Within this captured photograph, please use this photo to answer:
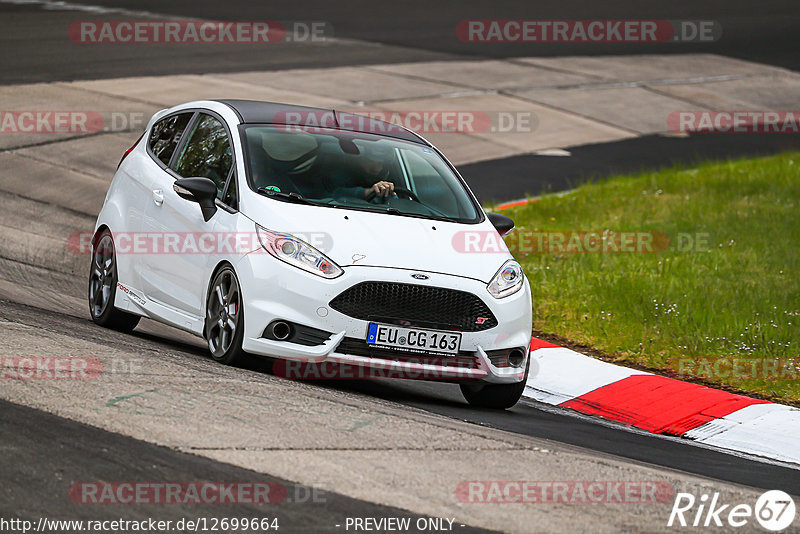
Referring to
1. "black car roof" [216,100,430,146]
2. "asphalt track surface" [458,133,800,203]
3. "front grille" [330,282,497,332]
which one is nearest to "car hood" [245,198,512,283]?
"front grille" [330,282,497,332]

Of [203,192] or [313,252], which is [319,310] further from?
[203,192]

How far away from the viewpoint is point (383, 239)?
8.05m

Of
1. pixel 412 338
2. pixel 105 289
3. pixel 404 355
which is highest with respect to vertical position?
pixel 412 338

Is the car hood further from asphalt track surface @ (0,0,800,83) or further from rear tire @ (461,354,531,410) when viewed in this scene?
asphalt track surface @ (0,0,800,83)

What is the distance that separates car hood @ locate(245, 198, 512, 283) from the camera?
7.89 metres

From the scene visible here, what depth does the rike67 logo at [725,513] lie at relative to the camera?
570 centimetres

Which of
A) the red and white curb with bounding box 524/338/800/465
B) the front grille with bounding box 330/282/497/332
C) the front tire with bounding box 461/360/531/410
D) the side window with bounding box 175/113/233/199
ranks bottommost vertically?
the red and white curb with bounding box 524/338/800/465

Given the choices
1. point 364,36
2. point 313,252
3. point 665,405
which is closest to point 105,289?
point 313,252

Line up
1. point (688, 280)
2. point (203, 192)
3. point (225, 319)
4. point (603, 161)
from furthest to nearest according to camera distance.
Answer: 1. point (603, 161)
2. point (688, 280)
3. point (203, 192)
4. point (225, 319)

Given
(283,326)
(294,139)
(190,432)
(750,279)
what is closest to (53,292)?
(294,139)

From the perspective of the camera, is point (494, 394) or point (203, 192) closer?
point (203, 192)

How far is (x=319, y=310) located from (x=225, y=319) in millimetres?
791

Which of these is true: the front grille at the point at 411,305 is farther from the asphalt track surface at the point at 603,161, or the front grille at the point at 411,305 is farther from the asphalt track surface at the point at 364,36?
the asphalt track surface at the point at 364,36

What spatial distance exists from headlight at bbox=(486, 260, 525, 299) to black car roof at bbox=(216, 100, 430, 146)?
1.67 metres
